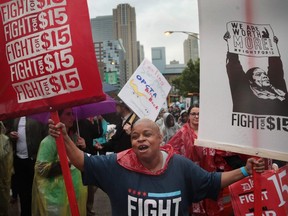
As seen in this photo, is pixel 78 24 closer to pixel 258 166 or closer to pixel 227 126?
pixel 227 126

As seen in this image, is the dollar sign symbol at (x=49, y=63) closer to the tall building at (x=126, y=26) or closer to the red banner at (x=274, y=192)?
the red banner at (x=274, y=192)

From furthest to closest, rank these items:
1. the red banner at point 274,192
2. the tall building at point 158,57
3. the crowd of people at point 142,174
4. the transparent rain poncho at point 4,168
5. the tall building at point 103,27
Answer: the tall building at point 103,27 → the tall building at point 158,57 → the transparent rain poncho at point 4,168 → the red banner at point 274,192 → the crowd of people at point 142,174

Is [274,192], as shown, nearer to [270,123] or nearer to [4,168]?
[270,123]

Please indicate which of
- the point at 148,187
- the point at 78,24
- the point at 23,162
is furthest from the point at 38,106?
the point at 23,162

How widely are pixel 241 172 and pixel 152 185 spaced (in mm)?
585

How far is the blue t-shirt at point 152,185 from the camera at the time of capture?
2.53m

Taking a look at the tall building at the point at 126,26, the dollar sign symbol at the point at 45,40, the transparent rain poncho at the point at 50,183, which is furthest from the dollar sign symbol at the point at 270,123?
the tall building at the point at 126,26

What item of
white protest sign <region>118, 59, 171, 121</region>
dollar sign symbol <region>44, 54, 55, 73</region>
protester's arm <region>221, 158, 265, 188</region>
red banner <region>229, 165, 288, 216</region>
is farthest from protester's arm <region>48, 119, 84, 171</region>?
white protest sign <region>118, 59, 171, 121</region>

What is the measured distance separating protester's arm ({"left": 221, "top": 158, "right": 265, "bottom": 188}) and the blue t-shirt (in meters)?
0.04

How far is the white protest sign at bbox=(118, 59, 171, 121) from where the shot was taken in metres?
5.91

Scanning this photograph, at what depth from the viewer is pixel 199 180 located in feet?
8.82

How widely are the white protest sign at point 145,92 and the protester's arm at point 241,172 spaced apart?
3.09 m

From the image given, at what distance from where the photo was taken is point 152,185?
8.39 feet

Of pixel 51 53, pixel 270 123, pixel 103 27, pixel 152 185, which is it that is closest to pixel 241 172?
pixel 270 123
